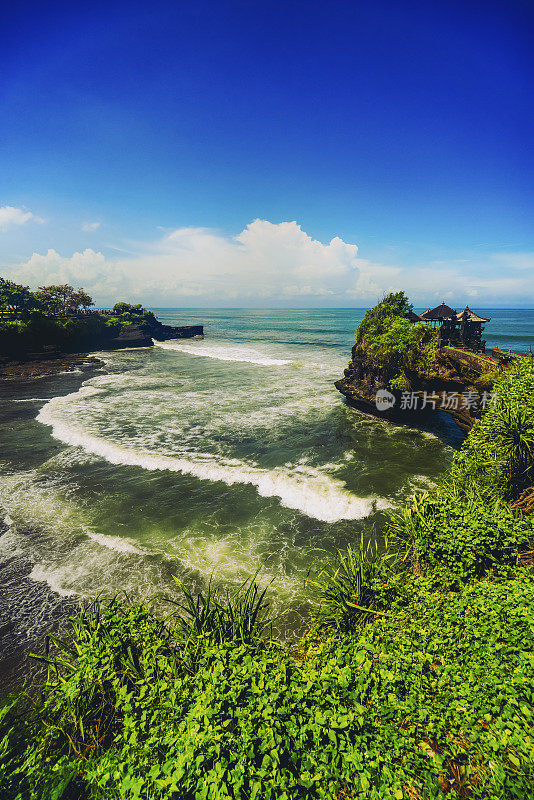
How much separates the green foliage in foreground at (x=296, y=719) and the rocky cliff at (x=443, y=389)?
1949 cm

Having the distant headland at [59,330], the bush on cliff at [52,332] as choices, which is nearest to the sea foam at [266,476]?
the distant headland at [59,330]

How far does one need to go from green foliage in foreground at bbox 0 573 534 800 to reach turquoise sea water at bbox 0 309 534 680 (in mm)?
4222

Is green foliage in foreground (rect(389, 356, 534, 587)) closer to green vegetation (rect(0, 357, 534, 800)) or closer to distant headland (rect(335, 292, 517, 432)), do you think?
green vegetation (rect(0, 357, 534, 800))

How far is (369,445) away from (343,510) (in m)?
8.00

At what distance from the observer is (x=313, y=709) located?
170 inches

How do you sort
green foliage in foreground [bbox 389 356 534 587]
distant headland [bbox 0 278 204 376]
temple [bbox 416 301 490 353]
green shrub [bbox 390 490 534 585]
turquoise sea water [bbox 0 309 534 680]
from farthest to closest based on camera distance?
distant headland [bbox 0 278 204 376], temple [bbox 416 301 490 353], turquoise sea water [bbox 0 309 534 680], green foliage in foreground [bbox 389 356 534 587], green shrub [bbox 390 490 534 585]

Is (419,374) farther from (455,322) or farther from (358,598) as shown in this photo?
(358,598)

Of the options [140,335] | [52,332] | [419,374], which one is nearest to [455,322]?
[419,374]

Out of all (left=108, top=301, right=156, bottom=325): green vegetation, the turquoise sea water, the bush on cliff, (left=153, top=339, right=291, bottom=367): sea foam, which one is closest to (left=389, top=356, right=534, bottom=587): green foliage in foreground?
the turquoise sea water

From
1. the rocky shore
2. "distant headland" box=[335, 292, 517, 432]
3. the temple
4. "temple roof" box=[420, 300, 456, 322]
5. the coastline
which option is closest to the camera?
"distant headland" box=[335, 292, 517, 432]

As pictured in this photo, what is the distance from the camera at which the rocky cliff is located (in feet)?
72.5

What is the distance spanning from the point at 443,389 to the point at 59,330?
58.3 m

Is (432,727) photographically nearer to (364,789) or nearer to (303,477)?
(364,789)

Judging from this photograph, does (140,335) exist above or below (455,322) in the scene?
below
